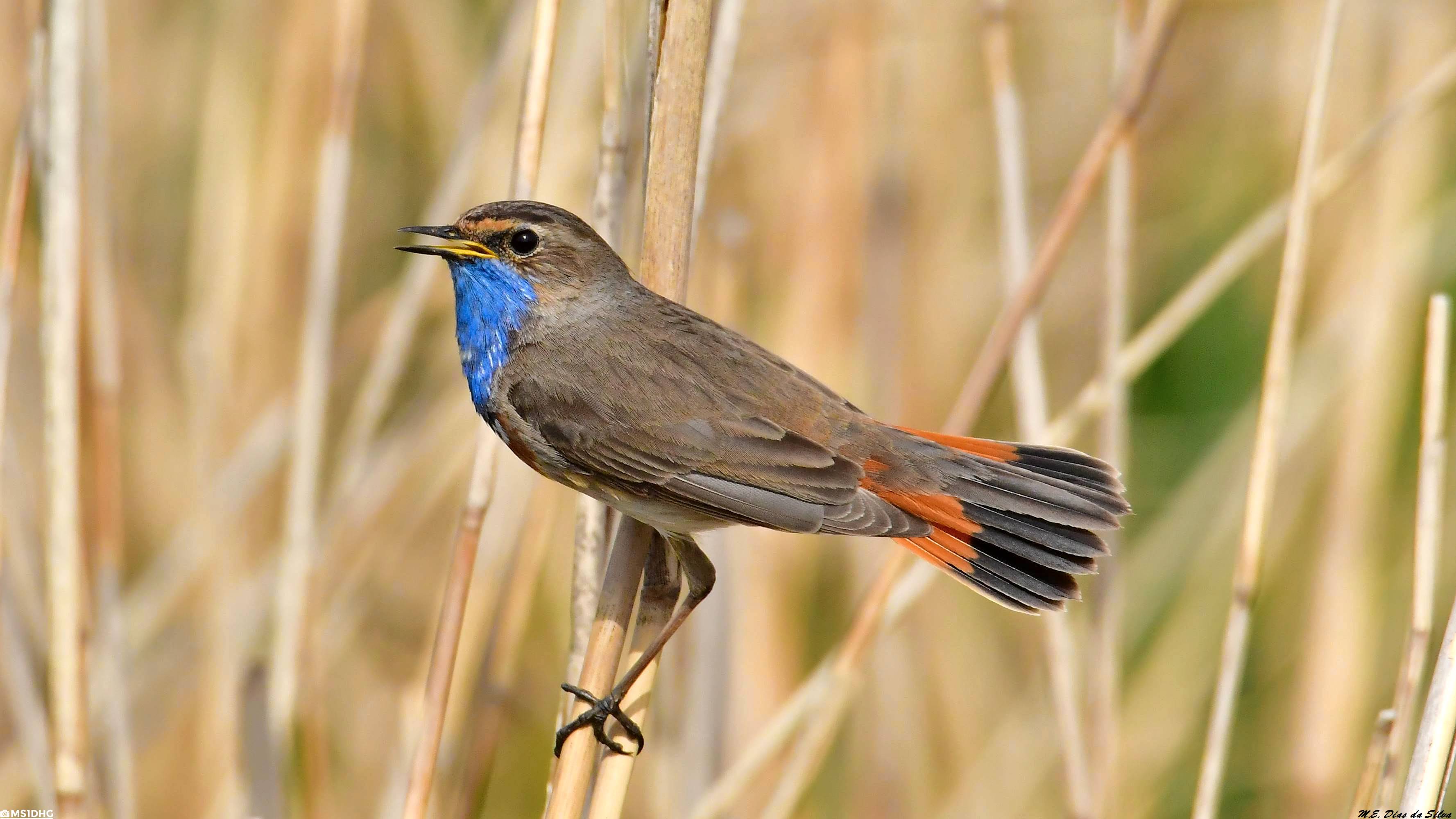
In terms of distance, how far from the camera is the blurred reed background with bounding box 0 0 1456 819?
324 centimetres

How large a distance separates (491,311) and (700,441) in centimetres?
57

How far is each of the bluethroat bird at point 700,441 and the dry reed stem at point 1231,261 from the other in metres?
0.50

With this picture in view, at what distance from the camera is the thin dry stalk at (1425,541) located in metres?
2.52

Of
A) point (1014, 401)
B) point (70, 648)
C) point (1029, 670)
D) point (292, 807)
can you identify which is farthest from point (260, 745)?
point (1014, 401)

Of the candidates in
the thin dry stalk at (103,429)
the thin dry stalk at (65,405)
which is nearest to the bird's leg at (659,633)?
the thin dry stalk at (65,405)

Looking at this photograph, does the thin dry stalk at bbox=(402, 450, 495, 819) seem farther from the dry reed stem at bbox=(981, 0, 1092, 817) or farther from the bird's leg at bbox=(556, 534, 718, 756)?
the dry reed stem at bbox=(981, 0, 1092, 817)

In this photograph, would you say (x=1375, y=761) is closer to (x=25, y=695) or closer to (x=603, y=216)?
(x=603, y=216)

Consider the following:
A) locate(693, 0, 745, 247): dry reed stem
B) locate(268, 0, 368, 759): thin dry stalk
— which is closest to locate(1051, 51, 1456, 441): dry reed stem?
locate(693, 0, 745, 247): dry reed stem

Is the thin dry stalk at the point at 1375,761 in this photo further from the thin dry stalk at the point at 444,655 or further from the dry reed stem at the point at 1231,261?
the thin dry stalk at the point at 444,655

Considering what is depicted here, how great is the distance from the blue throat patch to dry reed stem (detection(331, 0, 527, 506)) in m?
0.47

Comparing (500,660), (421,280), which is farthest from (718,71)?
(500,660)

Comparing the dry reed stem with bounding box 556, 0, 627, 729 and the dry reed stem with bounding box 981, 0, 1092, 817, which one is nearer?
the dry reed stem with bounding box 556, 0, 627, 729

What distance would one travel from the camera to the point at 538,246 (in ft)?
9.62

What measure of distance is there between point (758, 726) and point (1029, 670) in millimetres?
1135
